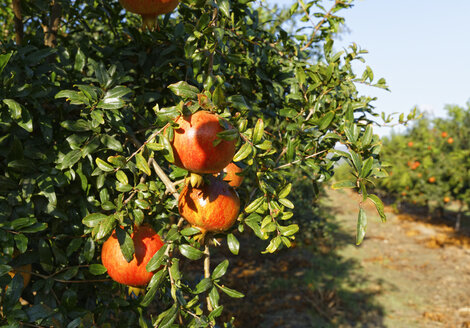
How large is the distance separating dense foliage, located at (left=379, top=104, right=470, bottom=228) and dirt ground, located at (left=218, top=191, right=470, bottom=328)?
6.64ft

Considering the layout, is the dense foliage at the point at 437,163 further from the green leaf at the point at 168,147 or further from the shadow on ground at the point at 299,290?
the green leaf at the point at 168,147

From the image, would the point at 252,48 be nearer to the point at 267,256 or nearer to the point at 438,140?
the point at 267,256

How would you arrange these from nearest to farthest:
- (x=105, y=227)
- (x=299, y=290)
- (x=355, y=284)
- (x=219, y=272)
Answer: (x=105, y=227) < (x=219, y=272) < (x=299, y=290) < (x=355, y=284)

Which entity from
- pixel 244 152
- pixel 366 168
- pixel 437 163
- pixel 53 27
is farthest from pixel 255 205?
pixel 437 163

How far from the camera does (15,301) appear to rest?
113 cm

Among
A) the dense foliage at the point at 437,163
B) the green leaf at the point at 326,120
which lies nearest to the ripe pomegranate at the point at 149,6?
the green leaf at the point at 326,120

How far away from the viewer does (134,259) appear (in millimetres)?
1040

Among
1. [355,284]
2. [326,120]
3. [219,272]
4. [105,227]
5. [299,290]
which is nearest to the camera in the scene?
[105,227]

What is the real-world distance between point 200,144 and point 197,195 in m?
0.19

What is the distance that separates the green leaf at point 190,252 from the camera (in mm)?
950

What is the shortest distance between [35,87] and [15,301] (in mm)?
731

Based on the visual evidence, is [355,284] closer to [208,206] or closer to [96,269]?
[96,269]

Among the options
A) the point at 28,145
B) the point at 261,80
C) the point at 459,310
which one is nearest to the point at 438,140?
the point at 459,310

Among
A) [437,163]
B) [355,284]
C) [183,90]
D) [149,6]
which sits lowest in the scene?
[437,163]
